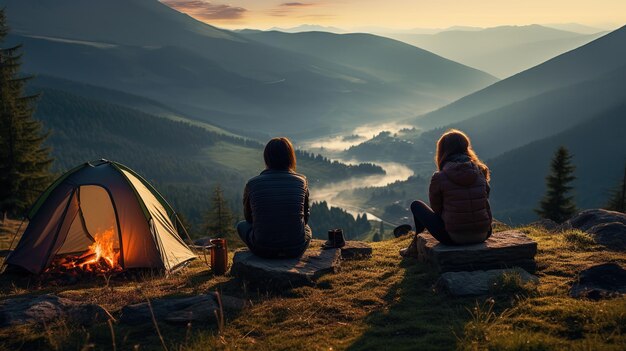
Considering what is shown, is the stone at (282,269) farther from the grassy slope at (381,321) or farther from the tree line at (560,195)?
the tree line at (560,195)

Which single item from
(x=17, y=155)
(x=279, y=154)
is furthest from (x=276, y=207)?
(x=17, y=155)

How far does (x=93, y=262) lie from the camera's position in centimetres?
1331

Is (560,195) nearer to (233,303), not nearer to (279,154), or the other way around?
(279,154)

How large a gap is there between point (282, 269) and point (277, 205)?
133 cm

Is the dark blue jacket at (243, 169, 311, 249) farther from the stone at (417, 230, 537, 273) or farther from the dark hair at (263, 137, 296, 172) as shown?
the stone at (417, 230, 537, 273)

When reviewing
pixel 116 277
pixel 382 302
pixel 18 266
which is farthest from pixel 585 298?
pixel 18 266

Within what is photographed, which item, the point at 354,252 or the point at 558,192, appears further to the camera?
the point at 558,192

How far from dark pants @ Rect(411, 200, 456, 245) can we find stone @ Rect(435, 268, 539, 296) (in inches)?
43.8

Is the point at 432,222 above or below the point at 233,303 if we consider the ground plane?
above

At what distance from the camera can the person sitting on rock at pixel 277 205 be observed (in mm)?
10352

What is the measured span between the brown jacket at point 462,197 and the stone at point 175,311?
16.1 ft

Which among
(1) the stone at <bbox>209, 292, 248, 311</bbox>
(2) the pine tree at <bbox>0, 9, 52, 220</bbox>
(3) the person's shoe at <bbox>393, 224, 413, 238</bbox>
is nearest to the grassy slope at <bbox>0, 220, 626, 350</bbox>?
(1) the stone at <bbox>209, 292, 248, 311</bbox>

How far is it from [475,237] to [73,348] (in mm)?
7601

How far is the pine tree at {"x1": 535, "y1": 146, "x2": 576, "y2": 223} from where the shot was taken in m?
46.7
